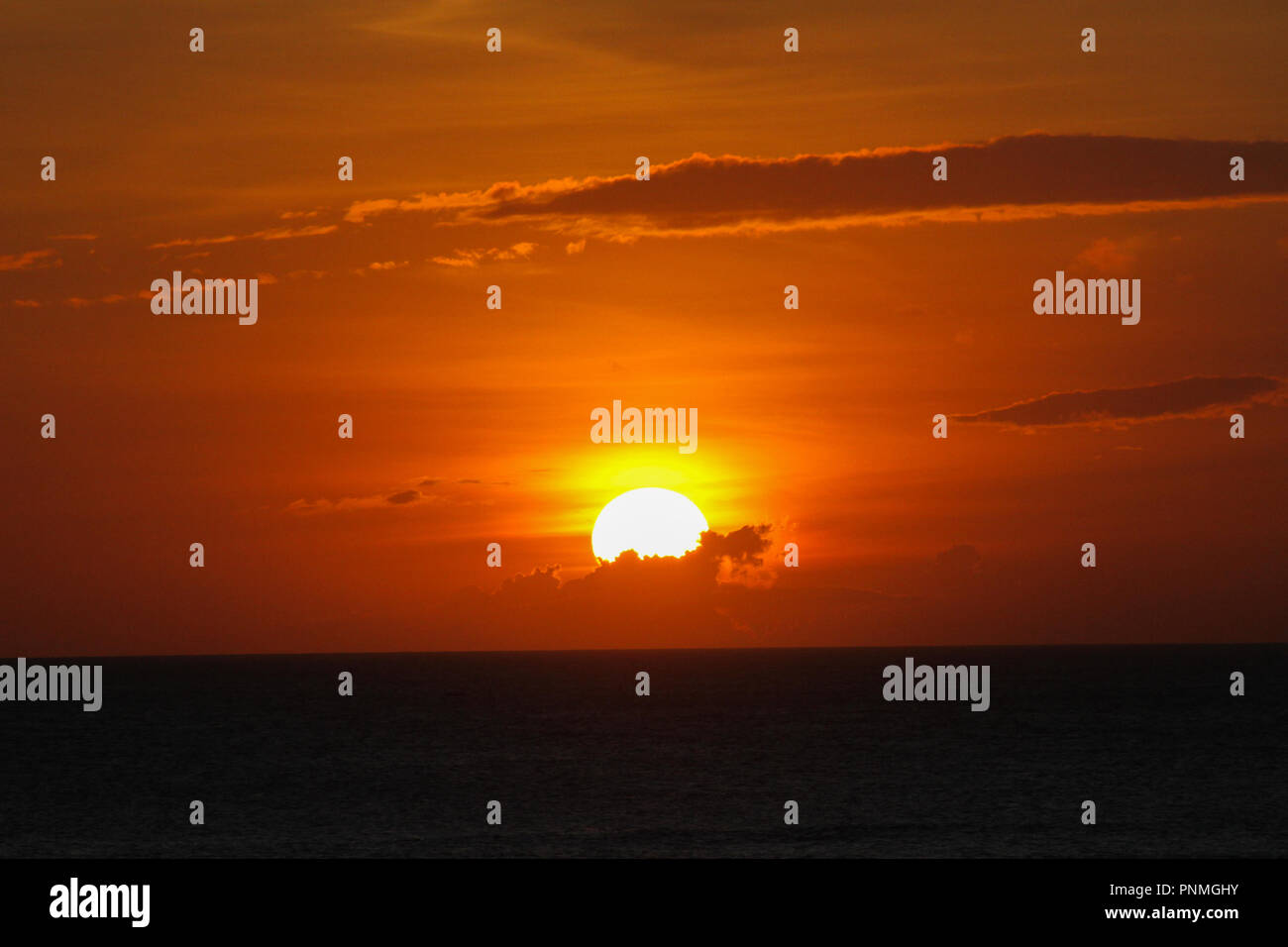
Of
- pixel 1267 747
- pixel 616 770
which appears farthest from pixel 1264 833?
pixel 1267 747

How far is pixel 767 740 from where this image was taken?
10612 centimetres

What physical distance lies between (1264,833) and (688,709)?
90.7 meters

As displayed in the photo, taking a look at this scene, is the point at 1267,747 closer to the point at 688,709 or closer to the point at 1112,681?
the point at 688,709

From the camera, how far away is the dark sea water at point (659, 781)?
5778 cm

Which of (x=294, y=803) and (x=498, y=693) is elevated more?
(x=498, y=693)

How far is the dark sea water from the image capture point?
57.8 m

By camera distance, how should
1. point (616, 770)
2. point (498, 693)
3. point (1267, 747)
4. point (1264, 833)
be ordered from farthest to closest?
point (498, 693) → point (1267, 747) → point (616, 770) → point (1264, 833)

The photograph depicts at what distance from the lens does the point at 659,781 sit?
79250mm

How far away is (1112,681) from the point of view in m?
197

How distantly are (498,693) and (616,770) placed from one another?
343ft
